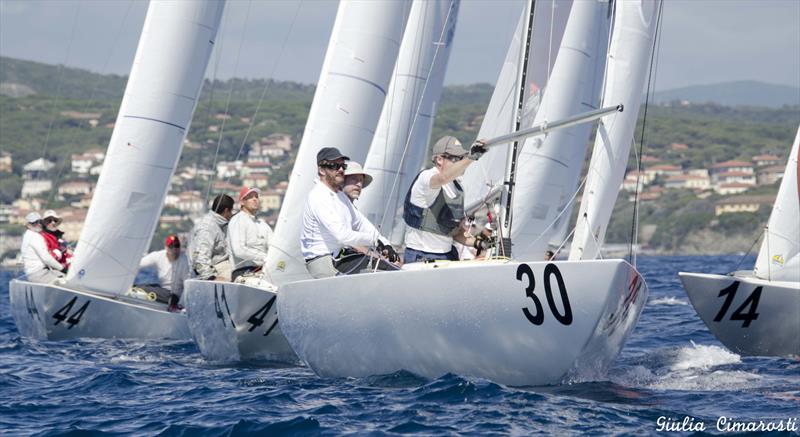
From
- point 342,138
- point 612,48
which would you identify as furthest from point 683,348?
point 342,138

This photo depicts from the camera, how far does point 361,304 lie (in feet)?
23.5

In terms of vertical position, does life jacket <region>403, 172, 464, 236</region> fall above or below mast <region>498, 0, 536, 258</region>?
below

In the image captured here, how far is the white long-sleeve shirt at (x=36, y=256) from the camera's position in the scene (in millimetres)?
13516

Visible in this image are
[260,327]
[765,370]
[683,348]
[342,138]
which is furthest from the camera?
[342,138]

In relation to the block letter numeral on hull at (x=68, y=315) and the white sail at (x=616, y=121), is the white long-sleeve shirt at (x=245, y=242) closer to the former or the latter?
the block letter numeral on hull at (x=68, y=315)

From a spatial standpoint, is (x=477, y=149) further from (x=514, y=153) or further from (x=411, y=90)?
(x=411, y=90)

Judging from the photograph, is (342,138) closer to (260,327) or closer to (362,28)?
(362,28)

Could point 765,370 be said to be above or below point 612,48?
below

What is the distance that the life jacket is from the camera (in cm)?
799

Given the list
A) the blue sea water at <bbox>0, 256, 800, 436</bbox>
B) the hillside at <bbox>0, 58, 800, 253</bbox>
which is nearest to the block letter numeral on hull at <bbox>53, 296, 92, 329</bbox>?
the blue sea water at <bbox>0, 256, 800, 436</bbox>

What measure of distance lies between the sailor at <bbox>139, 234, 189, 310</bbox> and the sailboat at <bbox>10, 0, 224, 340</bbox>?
202mm

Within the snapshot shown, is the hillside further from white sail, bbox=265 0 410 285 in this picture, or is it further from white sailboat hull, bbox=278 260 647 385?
white sailboat hull, bbox=278 260 647 385

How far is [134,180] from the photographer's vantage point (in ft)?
43.2

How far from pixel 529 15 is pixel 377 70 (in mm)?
3919
